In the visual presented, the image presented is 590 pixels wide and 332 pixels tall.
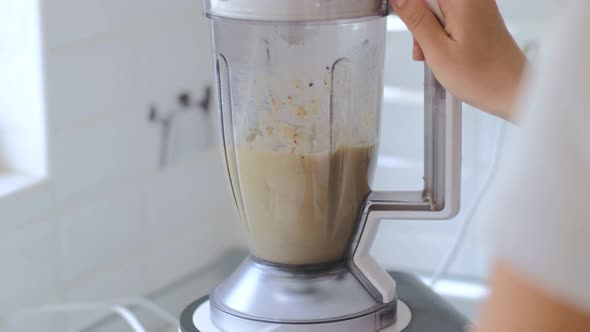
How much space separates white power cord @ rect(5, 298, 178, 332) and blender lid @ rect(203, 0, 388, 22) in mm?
415

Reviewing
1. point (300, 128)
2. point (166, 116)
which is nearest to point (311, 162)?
point (300, 128)

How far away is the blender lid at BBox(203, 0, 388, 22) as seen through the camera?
704mm

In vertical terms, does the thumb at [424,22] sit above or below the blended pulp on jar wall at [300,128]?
above

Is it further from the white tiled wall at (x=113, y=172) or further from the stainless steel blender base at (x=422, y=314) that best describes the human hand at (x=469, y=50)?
the white tiled wall at (x=113, y=172)

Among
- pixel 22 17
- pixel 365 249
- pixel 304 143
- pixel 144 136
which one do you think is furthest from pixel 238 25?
pixel 144 136

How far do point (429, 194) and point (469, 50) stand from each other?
13 centimetres

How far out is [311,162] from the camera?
2.48ft

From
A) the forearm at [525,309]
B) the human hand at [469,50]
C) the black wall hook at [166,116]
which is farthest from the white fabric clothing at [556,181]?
→ the black wall hook at [166,116]

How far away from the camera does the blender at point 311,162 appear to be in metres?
0.74

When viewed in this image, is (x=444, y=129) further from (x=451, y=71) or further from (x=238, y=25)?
(x=238, y=25)

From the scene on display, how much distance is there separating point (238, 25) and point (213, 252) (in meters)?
0.67

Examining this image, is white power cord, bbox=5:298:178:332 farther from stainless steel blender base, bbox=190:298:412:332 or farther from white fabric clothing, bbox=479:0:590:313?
white fabric clothing, bbox=479:0:590:313

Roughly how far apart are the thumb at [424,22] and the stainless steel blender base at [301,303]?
206 millimetres

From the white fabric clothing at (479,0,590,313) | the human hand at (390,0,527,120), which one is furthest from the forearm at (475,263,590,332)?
the human hand at (390,0,527,120)
